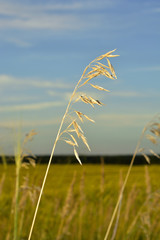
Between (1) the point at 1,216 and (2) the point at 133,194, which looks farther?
(1) the point at 1,216

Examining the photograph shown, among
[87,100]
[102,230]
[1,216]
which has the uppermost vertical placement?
[87,100]

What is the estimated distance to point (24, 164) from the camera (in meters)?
1.44

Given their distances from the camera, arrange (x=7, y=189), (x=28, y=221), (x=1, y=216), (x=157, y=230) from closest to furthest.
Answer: (x=28, y=221) < (x=157, y=230) < (x=1, y=216) < (x=7, y=189)

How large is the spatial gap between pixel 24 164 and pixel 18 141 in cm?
11

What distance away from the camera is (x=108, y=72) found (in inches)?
54.9

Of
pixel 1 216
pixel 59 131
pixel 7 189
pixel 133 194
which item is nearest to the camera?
pixel 59 131

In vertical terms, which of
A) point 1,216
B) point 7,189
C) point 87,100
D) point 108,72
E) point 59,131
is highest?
point 108,72

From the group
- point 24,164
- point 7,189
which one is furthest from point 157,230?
point 7,189

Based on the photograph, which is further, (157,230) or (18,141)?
(157,230)

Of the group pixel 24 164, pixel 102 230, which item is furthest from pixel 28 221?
pixel 24 164

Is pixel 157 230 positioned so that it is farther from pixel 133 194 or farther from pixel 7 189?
pixel 7 189

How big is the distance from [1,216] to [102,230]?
1.55 metres

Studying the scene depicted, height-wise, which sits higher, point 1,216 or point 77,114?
point 77,114

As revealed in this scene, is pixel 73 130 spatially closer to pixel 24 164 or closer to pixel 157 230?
pixel 24 164
